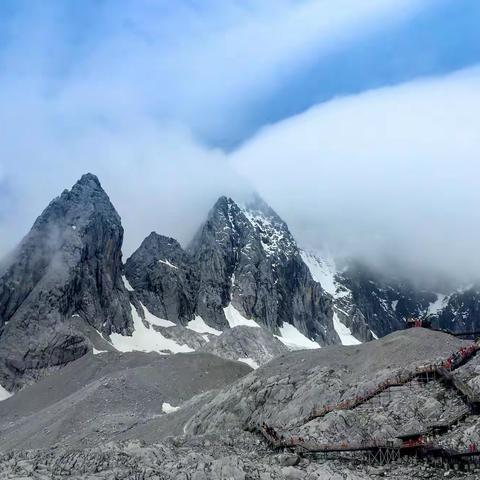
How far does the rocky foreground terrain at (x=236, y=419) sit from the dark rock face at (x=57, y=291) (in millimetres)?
37696

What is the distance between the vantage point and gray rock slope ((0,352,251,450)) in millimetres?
78812

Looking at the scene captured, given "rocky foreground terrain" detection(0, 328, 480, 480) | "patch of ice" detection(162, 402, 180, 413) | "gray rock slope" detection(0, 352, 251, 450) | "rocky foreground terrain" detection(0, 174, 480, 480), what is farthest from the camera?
"patch of ice" detection(162, 402, 180, 413)

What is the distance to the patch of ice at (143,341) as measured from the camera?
176500 millimetres

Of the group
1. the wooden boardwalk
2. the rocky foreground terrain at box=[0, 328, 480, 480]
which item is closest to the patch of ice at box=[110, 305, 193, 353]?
the rocky foreground terrain at box=[0, 328, 480, 480]

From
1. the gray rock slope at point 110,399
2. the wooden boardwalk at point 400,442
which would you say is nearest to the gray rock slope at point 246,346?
the gray rock slope at point 110,399

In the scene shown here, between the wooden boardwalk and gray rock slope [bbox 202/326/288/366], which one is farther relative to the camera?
gray rock slope [bbox 202/326/288/366]

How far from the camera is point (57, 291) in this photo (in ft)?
566

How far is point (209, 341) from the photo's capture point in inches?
7283

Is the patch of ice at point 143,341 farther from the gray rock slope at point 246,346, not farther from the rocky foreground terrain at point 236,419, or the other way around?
the rocky foreground terrain at point 236,419

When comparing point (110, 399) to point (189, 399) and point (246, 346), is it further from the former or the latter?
point (246, 346)

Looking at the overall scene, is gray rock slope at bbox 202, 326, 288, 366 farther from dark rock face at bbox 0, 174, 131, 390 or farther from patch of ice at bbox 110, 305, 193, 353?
dark rock face at bbox 0, 174, 131, 390

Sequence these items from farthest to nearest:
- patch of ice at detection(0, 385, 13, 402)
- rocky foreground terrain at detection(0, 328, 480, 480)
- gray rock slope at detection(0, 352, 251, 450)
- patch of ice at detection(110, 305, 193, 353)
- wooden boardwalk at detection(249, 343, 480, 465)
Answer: patch of ice at detection(110, 305, 193, 353) < patch of ice at detection(0, 385, 13, 402) < gray rock slope at detection(0, 352, 251, 450) < wooden boardwalk at detection(249, 343, 480, 465) < rocky foreground terrain at detection(0, 328, 480, 480)

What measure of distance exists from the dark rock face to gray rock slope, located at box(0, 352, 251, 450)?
2041 centimetres

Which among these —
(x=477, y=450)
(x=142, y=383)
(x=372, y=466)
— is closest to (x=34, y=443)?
(x=142, y=383)
